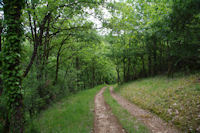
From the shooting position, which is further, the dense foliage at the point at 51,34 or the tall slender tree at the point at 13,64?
the dense foliage at the point at 51,34

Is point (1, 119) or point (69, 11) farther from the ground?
point (69, 11)

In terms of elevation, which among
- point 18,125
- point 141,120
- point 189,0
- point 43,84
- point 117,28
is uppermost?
point 189,0

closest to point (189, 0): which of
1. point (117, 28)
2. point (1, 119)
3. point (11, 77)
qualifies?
point (117, 28)

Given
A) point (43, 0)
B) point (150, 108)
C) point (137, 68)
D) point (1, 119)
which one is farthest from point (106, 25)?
point (137, 68)

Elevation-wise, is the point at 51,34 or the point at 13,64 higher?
the point at 51,34

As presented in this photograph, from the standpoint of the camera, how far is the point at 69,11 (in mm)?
5984

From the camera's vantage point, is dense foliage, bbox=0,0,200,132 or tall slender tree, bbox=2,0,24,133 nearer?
tall slender tree, bbox=2,0,24,133

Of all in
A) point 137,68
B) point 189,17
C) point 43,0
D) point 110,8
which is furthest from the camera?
point 137,68

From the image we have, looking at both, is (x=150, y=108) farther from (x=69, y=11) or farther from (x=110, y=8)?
(x=69, y=11)

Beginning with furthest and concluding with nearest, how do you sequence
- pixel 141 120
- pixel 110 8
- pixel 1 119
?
pixel 141 120 < pixel 110 8 < pixel 1 119

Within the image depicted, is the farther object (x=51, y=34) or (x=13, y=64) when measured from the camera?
(x=51, y=34)

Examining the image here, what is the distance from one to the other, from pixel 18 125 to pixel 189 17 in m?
11.1

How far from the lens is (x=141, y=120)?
6.36 m

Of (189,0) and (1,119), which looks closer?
(1,119)
